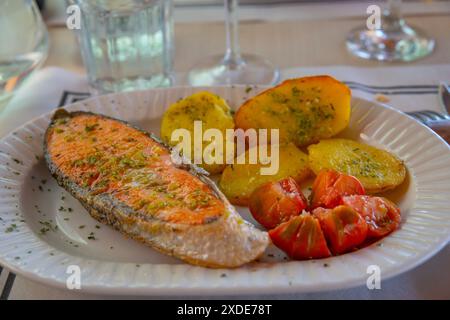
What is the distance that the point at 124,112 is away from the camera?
1600 millimetres

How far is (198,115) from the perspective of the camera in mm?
1457

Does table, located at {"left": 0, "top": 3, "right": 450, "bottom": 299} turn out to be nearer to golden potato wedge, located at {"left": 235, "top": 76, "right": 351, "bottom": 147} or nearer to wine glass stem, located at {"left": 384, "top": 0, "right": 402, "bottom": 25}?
wine glass stem, located at {"left": 384, "top": 0, "right": 402, "bottom": 25}

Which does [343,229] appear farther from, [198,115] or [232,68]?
[232,68]

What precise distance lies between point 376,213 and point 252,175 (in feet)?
0.99

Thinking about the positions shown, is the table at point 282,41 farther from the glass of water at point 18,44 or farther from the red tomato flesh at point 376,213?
the red tomato flesh at point 376,213

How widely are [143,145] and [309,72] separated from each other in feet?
2.92

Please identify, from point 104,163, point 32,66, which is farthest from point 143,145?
point 32,66

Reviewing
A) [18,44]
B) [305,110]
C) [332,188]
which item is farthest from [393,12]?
[18,44]

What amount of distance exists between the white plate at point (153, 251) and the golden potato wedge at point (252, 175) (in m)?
0.05

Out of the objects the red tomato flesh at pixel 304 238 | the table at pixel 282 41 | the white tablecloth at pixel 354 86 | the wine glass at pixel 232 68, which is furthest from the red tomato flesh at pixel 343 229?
the table at pixel 282 41

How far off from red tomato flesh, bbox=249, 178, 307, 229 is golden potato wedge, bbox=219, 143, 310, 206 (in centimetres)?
6

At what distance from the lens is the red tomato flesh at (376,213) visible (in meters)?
1.13
